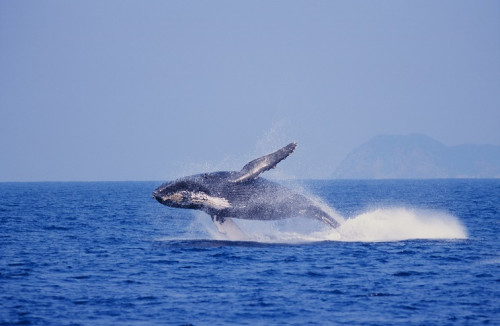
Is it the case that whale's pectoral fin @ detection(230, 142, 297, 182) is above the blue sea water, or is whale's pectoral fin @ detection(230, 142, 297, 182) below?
above

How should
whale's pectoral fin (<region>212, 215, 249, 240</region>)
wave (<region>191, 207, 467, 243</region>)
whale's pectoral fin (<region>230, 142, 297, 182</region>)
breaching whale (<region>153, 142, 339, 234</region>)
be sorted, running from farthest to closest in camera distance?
wave (<region>191, 207, 467, 243</region>)
whale's pectoral fin (<region>212, 215, 249, 240</region>)
breaching whale (<region>153, 142, 339, 234</region>)
whale's pectoral fin (<region>230, 142, 297, 182</region>)

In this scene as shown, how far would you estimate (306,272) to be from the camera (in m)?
17.2

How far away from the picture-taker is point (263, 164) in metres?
19.2

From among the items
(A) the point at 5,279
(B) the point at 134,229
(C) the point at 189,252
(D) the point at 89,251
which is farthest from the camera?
(B) the point at 134,229

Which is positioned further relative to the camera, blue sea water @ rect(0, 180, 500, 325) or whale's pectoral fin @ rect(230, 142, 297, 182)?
whale's pectoral fin @ rect(230, 142, 297, 182)

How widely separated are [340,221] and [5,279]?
10290 millimetres

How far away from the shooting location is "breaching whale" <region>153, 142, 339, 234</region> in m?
19.4

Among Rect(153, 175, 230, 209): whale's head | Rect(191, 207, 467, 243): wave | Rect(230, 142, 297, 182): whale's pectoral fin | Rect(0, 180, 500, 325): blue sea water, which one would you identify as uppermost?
Rect(230, 142, 297, 182): whale's pectoral fin

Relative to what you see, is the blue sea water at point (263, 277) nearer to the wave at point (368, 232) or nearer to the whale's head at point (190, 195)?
the wave at point (368, 232)

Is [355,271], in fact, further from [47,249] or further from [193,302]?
[47,249]

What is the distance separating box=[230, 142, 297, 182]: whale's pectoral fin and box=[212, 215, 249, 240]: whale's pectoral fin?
1837mm

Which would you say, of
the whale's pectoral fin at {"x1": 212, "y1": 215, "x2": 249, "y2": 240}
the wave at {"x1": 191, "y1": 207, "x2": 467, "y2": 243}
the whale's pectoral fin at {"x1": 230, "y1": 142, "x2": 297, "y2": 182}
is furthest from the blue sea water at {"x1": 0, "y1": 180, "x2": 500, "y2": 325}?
the whale's pectoral fin at {"x1": 230, "y1": 142, "x2": 297, "y2": 182}

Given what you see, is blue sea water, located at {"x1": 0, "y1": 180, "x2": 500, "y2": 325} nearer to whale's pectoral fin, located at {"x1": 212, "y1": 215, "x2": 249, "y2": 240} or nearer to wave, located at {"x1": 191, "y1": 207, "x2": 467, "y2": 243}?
wave, located at {"x1": 191, "y1": 207, "x2": 467, "y2": 243}

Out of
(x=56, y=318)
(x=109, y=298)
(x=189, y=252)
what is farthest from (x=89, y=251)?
(x=56, y=318)
